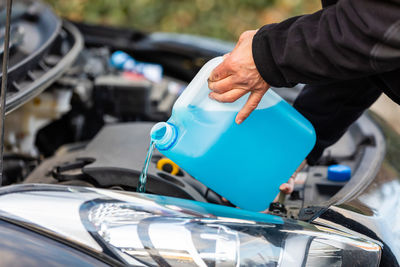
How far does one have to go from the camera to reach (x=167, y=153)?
112 centimetres

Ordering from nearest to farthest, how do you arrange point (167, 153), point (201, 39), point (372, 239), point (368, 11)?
point (368, 11), point (372, 239), point (167, 153), point (201, 39)

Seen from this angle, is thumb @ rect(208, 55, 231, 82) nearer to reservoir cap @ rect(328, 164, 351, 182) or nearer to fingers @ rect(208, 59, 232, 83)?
fingers @ rect(208, 59, 232, 83)

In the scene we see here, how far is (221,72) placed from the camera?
104 centimetres

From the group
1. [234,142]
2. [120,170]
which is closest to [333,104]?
[234,142]

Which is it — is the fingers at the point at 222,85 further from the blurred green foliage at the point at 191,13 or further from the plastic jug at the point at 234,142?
the blurred green foliage at the point at 191,13

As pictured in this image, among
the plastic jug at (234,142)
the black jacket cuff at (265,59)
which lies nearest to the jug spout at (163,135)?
the plastic jug at (234,142)

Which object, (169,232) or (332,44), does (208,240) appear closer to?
(169,232)

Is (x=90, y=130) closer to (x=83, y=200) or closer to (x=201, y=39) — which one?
(x=201, y=39)

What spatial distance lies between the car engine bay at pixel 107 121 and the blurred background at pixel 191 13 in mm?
3510

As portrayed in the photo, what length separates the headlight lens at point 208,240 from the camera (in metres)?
0.88

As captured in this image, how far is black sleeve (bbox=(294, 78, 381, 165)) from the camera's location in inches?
50.9

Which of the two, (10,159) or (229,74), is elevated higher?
(229,74)

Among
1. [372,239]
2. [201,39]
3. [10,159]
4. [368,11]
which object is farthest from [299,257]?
[201,39]

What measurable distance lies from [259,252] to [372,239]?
26 centimetres
